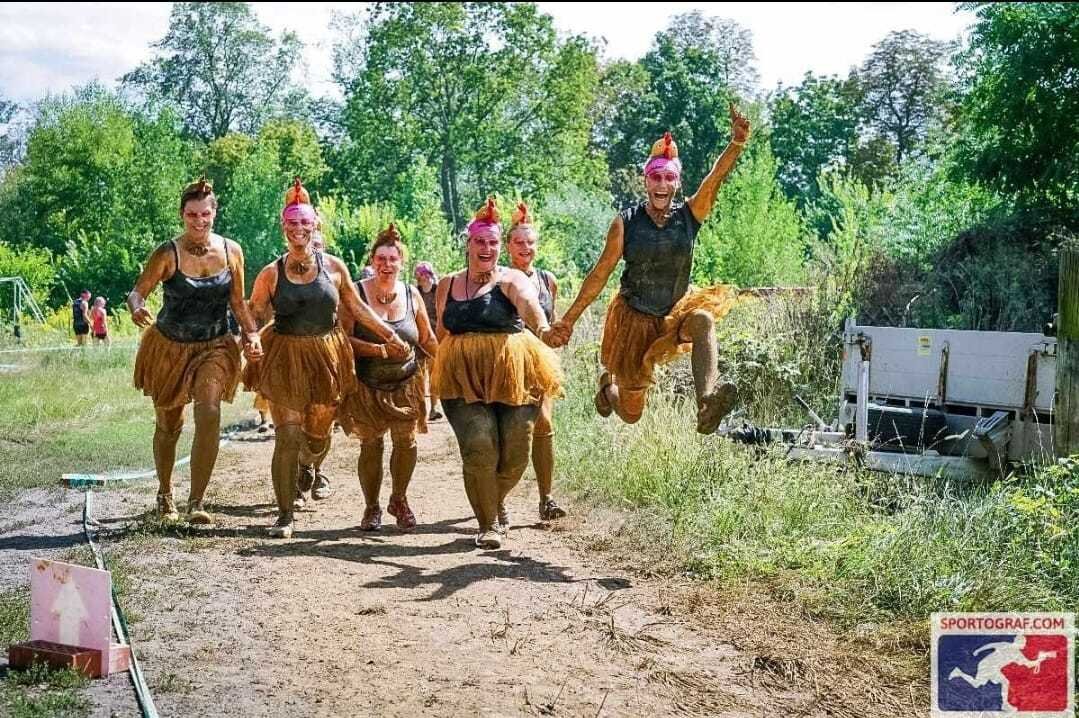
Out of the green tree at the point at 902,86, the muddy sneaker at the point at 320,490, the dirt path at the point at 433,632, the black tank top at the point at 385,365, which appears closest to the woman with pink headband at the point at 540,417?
the dirt path at the point at 433,632

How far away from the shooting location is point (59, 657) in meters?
4.22

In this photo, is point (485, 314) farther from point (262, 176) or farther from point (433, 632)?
point (262, 176)

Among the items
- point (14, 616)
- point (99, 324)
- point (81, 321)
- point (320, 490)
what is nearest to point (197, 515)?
point (320, 490)

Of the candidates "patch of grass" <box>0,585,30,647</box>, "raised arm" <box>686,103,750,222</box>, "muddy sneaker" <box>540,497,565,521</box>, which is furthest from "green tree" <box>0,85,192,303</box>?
"raised arm" <box>686,103,750,222</box>

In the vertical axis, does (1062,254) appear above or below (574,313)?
above

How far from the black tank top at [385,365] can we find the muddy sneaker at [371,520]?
82 centimetres

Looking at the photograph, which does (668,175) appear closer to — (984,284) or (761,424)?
(761,424)

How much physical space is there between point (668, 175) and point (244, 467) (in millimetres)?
5192

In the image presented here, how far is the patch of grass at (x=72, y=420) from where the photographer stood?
946 centimetres

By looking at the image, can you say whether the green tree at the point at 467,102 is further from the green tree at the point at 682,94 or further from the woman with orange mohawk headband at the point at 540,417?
the woman with orange mohawk headband at the point at 540,417

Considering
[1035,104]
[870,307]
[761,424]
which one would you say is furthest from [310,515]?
[1035,104]

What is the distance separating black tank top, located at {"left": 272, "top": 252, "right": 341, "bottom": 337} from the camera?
22.6 ft

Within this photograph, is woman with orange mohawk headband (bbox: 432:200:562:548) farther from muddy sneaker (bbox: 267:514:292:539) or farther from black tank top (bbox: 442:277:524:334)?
muddy sneaker (bbox: 267:514:292:539)

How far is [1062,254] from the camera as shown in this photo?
6930mm
